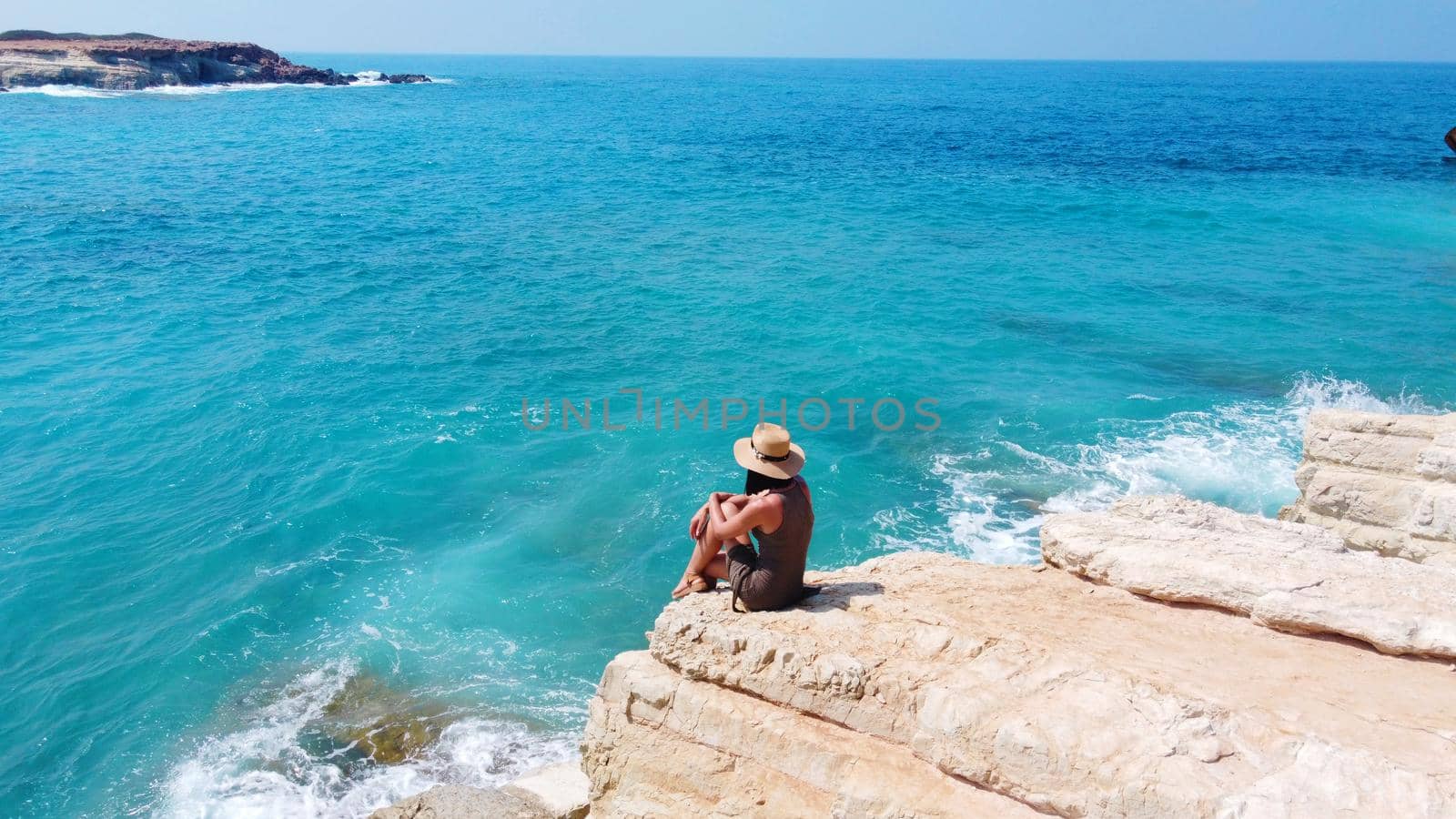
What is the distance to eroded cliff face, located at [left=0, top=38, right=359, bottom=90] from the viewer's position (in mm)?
88000

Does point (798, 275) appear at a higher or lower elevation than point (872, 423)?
higher

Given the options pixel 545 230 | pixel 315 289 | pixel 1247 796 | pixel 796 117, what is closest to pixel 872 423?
pixel 1247 796

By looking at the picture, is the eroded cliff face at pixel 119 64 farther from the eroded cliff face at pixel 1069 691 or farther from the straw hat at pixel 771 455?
the eroded cliff face at pixel 1069 691

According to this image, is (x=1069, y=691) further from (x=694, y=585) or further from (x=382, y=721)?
(x=382, y=721)

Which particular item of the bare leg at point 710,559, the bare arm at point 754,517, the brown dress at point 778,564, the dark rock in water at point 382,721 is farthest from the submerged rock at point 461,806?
the bare arm at point 754,517

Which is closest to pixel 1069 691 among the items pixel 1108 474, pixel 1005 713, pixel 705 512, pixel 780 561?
pixel 1005 713

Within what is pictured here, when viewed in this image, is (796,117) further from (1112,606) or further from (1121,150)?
(1112,606)

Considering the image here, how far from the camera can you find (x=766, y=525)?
719 cm

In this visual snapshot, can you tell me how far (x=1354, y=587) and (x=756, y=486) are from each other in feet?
15.7

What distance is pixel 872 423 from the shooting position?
19750 mm

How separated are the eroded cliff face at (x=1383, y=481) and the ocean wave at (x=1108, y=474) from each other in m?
4.55

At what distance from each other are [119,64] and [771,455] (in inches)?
4297

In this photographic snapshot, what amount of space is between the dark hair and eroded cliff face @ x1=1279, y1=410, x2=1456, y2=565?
7048mm

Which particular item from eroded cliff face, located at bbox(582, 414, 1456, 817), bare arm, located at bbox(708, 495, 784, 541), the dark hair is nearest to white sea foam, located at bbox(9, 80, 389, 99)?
the dark hair
